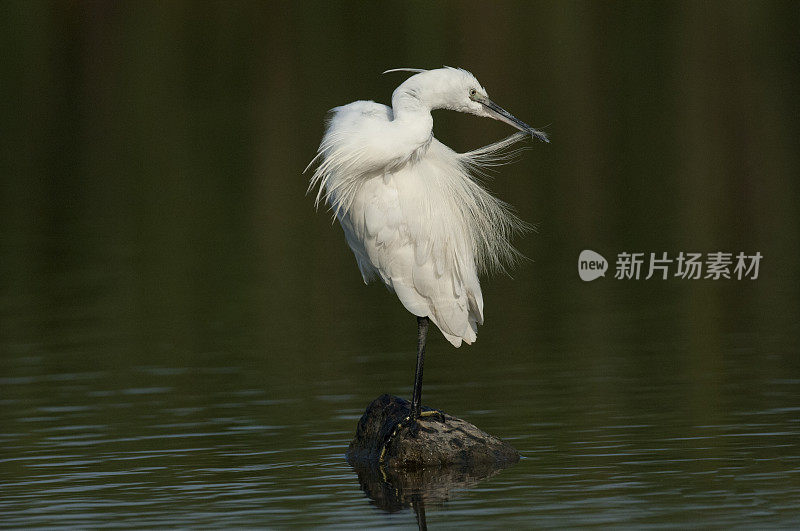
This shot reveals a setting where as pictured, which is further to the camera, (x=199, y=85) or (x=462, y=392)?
(x=199, y=85)

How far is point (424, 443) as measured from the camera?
341 inches

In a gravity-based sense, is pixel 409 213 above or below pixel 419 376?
above

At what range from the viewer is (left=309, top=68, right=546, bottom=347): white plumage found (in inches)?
338

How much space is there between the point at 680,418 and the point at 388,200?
7.55 ft

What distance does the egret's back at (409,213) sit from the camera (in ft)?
28.7


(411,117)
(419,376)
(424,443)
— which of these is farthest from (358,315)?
(411,117)

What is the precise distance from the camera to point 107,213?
67.5 feet

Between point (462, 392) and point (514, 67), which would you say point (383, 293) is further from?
point (514, 67)

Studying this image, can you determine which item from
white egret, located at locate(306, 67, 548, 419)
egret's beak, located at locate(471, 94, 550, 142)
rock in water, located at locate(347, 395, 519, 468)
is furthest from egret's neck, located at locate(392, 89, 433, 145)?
rock in water, located at locate(347, 395, 519, 468)

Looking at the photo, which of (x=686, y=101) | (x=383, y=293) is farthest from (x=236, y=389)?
(x=686, y=101)

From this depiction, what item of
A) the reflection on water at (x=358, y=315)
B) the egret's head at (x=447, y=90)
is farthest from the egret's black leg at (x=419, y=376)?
the egret's head at (x=447, y=90)

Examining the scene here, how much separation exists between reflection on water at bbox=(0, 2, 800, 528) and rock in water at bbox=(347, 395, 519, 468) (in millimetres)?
192

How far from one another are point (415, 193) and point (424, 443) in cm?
148

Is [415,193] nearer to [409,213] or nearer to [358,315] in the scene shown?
[409,213]
